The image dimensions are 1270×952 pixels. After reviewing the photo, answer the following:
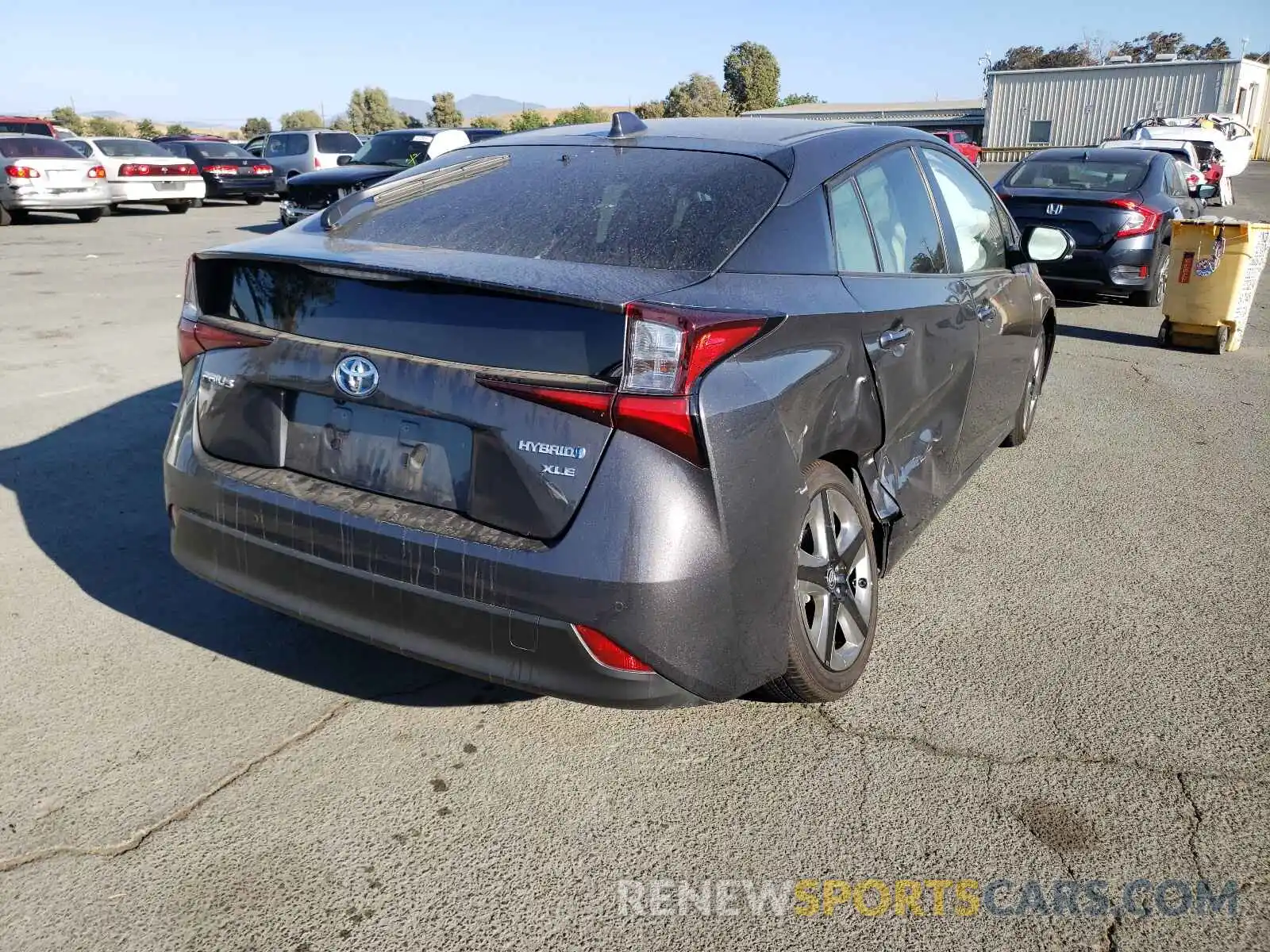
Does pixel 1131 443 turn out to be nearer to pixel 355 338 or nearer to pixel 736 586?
pixel 736 586

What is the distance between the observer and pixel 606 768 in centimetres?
292

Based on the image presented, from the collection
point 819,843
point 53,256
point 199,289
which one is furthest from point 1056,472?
point 53,256

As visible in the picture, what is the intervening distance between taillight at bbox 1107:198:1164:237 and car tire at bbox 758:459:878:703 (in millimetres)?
8097

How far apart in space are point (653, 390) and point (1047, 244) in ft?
11.1

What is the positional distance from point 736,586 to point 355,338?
115cm

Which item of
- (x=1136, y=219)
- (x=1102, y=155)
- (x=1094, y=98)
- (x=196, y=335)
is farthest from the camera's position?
(x=1094, y=98)

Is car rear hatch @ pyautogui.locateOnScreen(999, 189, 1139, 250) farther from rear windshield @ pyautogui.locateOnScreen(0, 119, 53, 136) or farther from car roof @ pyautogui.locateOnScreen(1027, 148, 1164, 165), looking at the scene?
rear windshield @ pyautogui.locateOnScreen(0, 119, 53, 136)

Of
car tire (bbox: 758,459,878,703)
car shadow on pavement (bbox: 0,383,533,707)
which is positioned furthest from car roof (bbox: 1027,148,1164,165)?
car shadow on pavement (bbox: 0,383,533,707)

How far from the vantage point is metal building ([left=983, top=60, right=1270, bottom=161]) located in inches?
1727

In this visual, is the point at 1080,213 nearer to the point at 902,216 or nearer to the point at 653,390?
the point at 902,216

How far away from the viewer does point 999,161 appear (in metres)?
46.8

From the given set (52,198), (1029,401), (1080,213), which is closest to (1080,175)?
(1080,213)

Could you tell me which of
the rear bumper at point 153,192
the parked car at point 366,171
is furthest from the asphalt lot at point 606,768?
the rear bumper at point 153,192

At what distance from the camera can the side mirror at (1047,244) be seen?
199 inches
